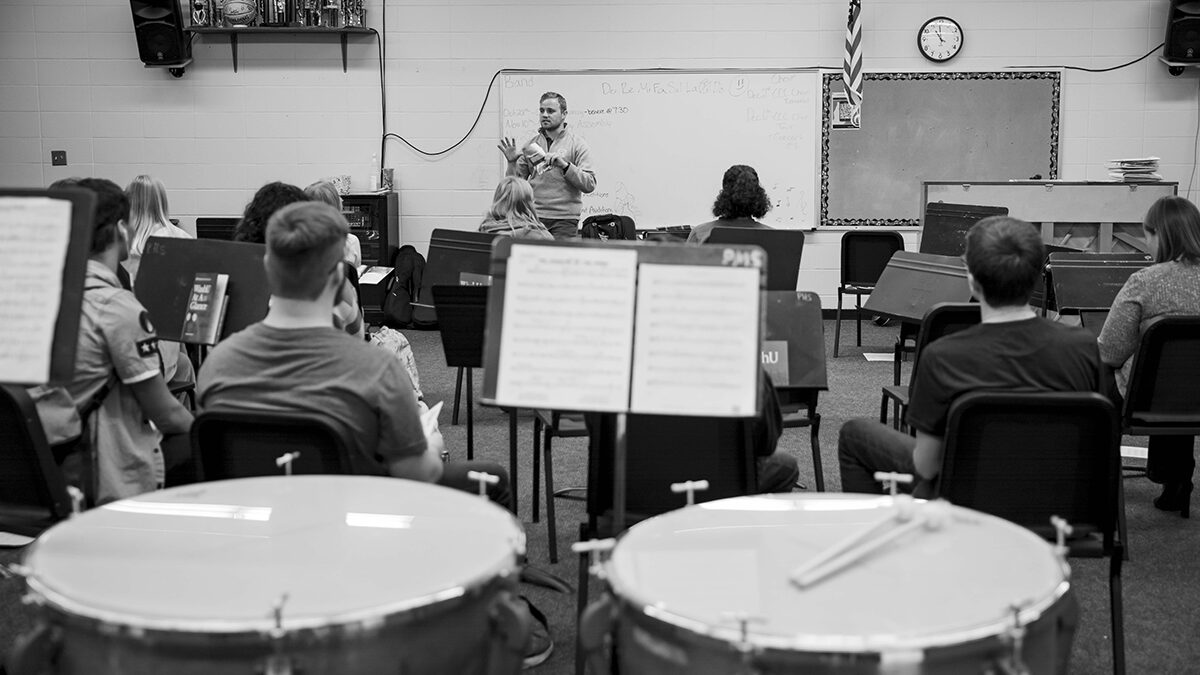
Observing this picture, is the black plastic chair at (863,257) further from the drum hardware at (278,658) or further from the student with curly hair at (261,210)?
the drum hardware at (278,658)

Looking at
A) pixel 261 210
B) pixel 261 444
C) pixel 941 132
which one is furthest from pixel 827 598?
pixel 941 132

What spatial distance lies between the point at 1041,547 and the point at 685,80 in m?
6.99

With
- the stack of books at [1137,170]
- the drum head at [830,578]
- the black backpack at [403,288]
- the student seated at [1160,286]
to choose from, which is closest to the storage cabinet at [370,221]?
the black backpack at [403,288]

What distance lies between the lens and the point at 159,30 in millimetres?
8156

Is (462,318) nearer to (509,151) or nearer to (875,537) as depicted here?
(875,537)

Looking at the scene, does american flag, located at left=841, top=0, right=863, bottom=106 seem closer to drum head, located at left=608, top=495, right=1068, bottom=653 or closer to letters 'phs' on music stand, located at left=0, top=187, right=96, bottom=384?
drum head, located at left=608, top=495, right=1068, bottom=653

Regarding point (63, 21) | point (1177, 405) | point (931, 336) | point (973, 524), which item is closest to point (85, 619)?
point (973, 524)

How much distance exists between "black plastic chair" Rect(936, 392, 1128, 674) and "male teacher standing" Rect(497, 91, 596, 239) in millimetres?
4877

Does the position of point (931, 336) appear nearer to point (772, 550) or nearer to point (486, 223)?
point (772, 550)

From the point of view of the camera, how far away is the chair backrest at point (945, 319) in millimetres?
3520

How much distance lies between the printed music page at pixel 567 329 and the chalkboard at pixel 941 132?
676 cm

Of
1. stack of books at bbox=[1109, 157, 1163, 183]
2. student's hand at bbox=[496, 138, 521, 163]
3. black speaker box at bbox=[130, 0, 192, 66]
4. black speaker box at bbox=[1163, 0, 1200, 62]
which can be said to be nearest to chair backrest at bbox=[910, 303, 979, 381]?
student's hand at bbox=[496, 138, 521, 163]

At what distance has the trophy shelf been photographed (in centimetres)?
819

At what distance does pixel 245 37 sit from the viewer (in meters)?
8.41
